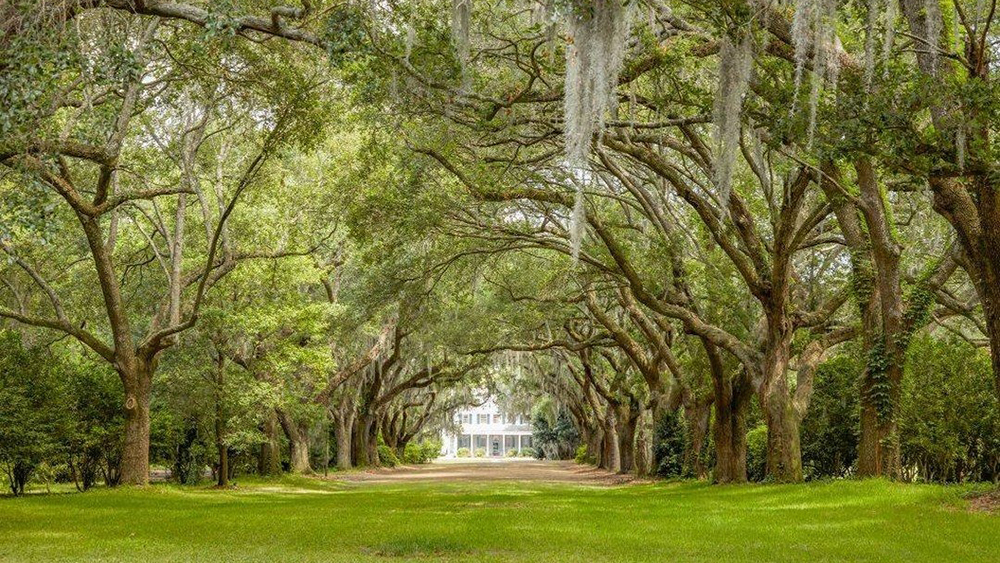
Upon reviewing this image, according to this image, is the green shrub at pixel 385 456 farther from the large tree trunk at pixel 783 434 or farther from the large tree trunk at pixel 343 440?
the large tree trunk at pixel 783 434

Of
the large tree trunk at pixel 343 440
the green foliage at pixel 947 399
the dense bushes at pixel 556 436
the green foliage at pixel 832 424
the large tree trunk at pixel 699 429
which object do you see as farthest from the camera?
the dense bushes at pixel 556 436

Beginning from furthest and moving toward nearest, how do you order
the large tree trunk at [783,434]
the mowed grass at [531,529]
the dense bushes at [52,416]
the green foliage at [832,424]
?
the green foliage at [832,424]
the dense bushes at [52,416]
the large tree trunk at [783,434]
the mowed grass at [531,529]

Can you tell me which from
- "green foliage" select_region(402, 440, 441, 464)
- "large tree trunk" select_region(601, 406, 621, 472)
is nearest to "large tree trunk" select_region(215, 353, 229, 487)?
"large tree trunk" select_region(601, 406, 621, 472)

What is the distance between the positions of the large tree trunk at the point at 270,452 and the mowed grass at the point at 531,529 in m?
10.4

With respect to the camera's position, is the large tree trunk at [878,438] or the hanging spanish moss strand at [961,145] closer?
the hanging spanish moss strand at [961,145]

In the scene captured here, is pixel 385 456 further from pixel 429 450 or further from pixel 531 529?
pixel 531 529

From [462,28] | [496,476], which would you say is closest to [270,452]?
[496,476]

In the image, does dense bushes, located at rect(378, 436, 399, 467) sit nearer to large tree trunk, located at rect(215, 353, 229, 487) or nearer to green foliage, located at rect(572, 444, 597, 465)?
green foliage, located at rect(572, 444, 597, 465)

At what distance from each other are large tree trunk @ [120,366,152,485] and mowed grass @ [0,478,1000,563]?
1.99 metres

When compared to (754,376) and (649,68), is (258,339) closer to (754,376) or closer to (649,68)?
(754,376)

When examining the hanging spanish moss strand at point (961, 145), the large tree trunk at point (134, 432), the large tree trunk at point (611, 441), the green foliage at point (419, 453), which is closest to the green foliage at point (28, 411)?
the large tree trunk at point (134, 432)

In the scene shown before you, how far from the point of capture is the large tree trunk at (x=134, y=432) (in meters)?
17.5

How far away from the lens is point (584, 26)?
304 inches

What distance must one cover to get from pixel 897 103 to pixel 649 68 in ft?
9.43
